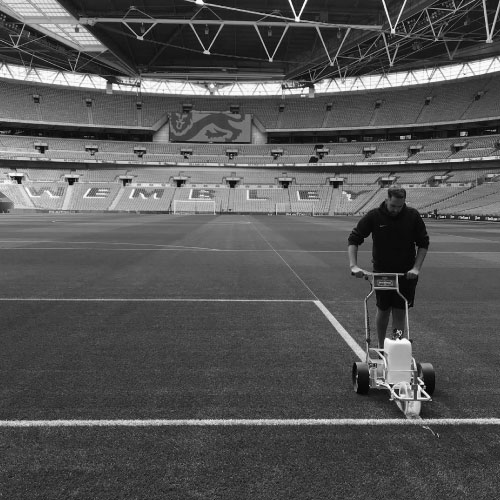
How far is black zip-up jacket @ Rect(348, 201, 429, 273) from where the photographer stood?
4.21m

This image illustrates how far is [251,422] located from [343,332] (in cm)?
293

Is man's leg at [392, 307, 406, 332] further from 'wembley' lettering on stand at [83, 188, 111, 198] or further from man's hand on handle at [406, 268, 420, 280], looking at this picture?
'wembley' lettering on stand at [83, 188, 111, 198]

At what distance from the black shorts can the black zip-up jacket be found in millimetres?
132

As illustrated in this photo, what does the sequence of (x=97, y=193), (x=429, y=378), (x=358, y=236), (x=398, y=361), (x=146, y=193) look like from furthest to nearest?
(x=146, y=193) → (x=97, y=193) → (x=358, y=236) → (x=429, y=378) → (x=398, y=361)

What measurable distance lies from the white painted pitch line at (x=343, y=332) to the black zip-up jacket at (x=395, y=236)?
4.10ft

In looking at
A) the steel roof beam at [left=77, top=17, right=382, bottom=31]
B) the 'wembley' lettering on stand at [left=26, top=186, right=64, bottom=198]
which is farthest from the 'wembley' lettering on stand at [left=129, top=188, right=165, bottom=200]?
the steel roof beam at [left=77, top=17, right=382, bottom=31]

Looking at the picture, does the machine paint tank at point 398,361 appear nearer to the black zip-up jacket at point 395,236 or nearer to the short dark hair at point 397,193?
the black zip-up jacket at point 395,236

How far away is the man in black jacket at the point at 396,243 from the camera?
13.8ft

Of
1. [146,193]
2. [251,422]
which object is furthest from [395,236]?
[146,193]

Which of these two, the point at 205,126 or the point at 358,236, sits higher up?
the point at 205,126

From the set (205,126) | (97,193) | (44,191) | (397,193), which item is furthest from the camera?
(205,126)

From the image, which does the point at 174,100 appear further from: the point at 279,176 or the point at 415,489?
the point at 415,489

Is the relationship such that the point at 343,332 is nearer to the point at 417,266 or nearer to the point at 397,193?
the point at 417,266

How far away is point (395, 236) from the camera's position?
4227 mm
